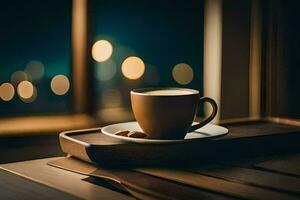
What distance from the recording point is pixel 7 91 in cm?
209

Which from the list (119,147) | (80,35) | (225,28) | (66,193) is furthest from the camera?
(225,28)

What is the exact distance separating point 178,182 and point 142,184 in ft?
0.15

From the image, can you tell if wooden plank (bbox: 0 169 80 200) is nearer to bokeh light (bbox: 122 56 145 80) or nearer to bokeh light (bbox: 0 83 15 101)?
bokeh light (bbox: 0 83 15 101)

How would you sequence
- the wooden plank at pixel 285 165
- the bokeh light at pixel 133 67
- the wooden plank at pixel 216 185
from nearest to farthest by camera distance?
1. the wooden plank at pixel 216 185
2. the wooden plank at pixel 285 165
3. the bokeh light at pixel 133 67

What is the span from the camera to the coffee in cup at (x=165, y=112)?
0.77 m

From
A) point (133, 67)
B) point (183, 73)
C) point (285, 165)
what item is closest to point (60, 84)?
point (133, 67)

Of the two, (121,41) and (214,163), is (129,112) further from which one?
(214,163)

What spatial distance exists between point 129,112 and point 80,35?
45cm

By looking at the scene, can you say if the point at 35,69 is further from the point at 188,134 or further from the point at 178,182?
the point at 178,182

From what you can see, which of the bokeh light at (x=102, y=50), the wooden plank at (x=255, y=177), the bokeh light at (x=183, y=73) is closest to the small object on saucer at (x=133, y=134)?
the wooden plank at (x=255, y=177)

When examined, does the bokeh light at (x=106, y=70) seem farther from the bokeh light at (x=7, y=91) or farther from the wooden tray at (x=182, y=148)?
the wooden tray at (x=182, y=148)

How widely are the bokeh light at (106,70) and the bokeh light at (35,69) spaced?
0.22 metres

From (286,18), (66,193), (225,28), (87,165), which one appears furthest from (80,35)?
(66,193)

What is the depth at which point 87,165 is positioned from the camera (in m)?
0.79
